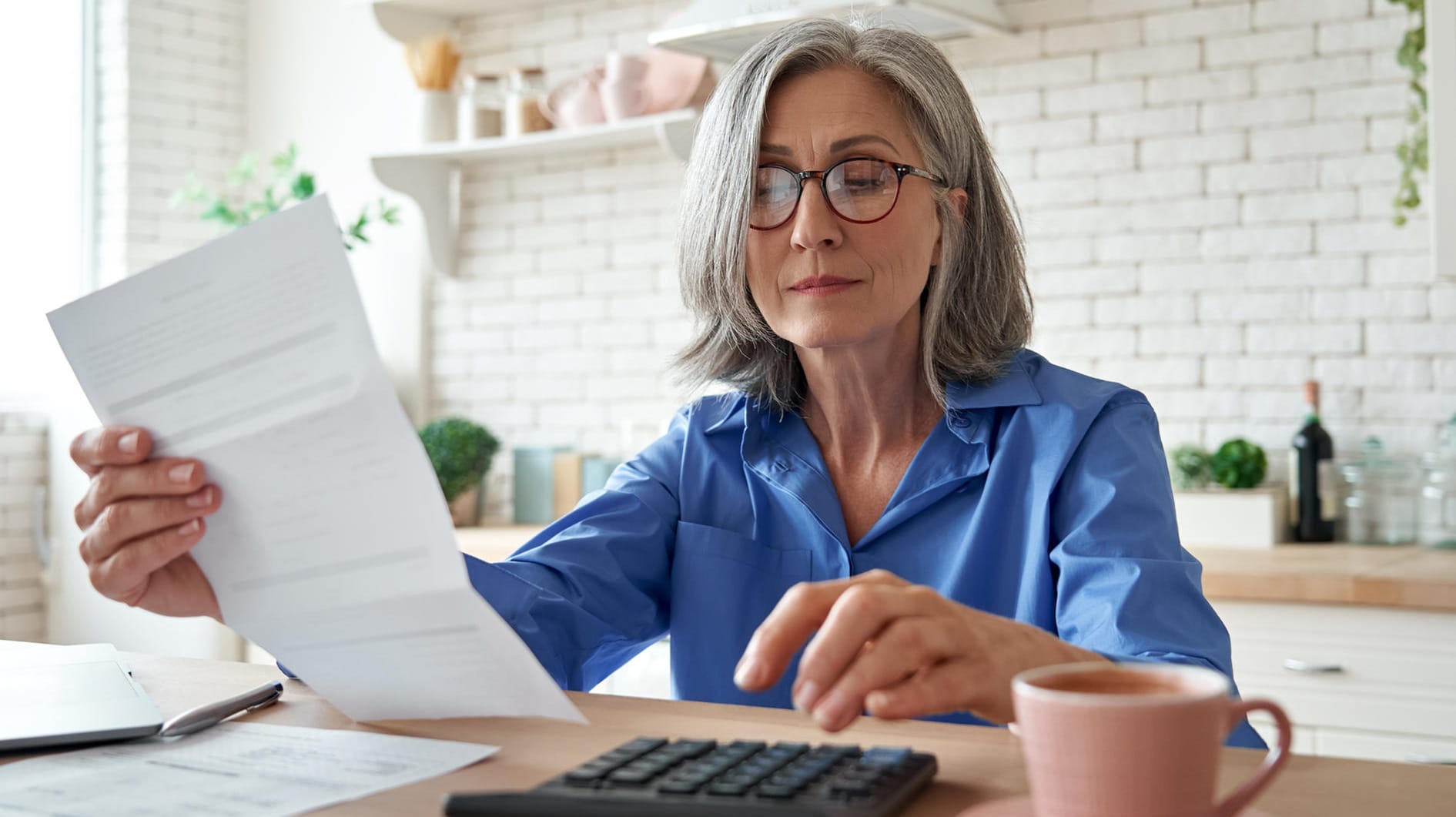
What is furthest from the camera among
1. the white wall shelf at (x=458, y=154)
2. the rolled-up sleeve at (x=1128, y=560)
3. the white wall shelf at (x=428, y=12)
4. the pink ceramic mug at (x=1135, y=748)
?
the white wall shelf at (x=428, y=12)

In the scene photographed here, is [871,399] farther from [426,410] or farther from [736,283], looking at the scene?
[426,410]

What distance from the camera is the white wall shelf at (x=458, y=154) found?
11.9ft

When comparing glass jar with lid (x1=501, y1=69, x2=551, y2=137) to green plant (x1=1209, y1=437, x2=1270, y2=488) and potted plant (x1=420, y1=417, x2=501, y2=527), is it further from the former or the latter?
green plant (x1=1209, y1=437, x2=1270, y2=488)

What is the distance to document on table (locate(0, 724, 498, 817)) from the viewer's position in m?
0.88

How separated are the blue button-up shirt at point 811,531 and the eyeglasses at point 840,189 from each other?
246 mm

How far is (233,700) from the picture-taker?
115 cm

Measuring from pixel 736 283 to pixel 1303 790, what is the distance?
1.04 m

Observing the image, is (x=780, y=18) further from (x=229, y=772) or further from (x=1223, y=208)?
(x=229, y=772)

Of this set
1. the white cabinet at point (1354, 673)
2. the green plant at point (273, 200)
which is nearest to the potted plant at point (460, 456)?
the green plant at point (273, 200)

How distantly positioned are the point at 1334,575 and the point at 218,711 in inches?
81.9

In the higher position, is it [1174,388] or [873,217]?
[873,217]

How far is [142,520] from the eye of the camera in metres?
1.08

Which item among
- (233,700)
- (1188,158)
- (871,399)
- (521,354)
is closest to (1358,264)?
(1188,158)

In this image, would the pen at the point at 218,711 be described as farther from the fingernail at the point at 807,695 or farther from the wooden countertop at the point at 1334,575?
the wooden countertop at the point at 1334,575
